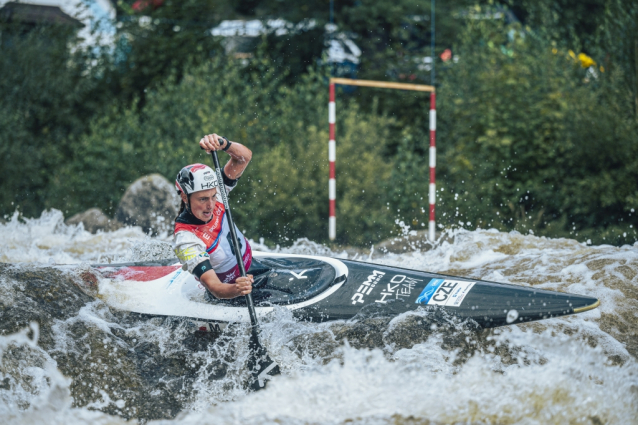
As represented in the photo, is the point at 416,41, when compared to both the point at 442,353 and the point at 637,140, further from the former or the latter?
the point at 442,353

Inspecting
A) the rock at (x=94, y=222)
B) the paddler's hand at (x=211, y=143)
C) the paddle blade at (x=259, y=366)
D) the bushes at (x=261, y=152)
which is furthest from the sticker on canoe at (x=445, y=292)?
the rock at (x=94, y=222)

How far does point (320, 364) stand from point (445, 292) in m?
0.74

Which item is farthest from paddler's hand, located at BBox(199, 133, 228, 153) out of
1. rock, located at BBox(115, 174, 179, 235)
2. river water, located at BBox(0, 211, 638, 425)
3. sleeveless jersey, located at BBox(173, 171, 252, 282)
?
rock, located at BBox(115, 174, 179, 235)

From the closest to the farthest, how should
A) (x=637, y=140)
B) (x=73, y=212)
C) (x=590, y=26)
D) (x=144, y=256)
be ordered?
(x=144, y=256)
(x=637, y=140)
(x=73, y=212)
(x=590, y=26)

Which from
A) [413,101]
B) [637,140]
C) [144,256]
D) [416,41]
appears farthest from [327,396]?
[416,41]

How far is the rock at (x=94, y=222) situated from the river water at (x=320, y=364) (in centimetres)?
304

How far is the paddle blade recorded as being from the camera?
3.16 meters

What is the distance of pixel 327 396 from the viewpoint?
2.86 m

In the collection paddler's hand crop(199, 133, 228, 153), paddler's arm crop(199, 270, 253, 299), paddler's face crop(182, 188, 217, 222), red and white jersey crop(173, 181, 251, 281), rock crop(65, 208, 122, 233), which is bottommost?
rock crop(65, 208, 122, 233)

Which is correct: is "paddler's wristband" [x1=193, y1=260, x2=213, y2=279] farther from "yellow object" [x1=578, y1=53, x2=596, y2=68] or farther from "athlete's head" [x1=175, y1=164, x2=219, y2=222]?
"yellow object" [x1=578, y1=53, x2=596, y2=68]

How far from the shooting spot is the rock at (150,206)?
702cm

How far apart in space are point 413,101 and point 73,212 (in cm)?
→ 472

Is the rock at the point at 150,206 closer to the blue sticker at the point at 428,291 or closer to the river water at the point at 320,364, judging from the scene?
the river water at the point at 320,364

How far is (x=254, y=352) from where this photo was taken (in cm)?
335
